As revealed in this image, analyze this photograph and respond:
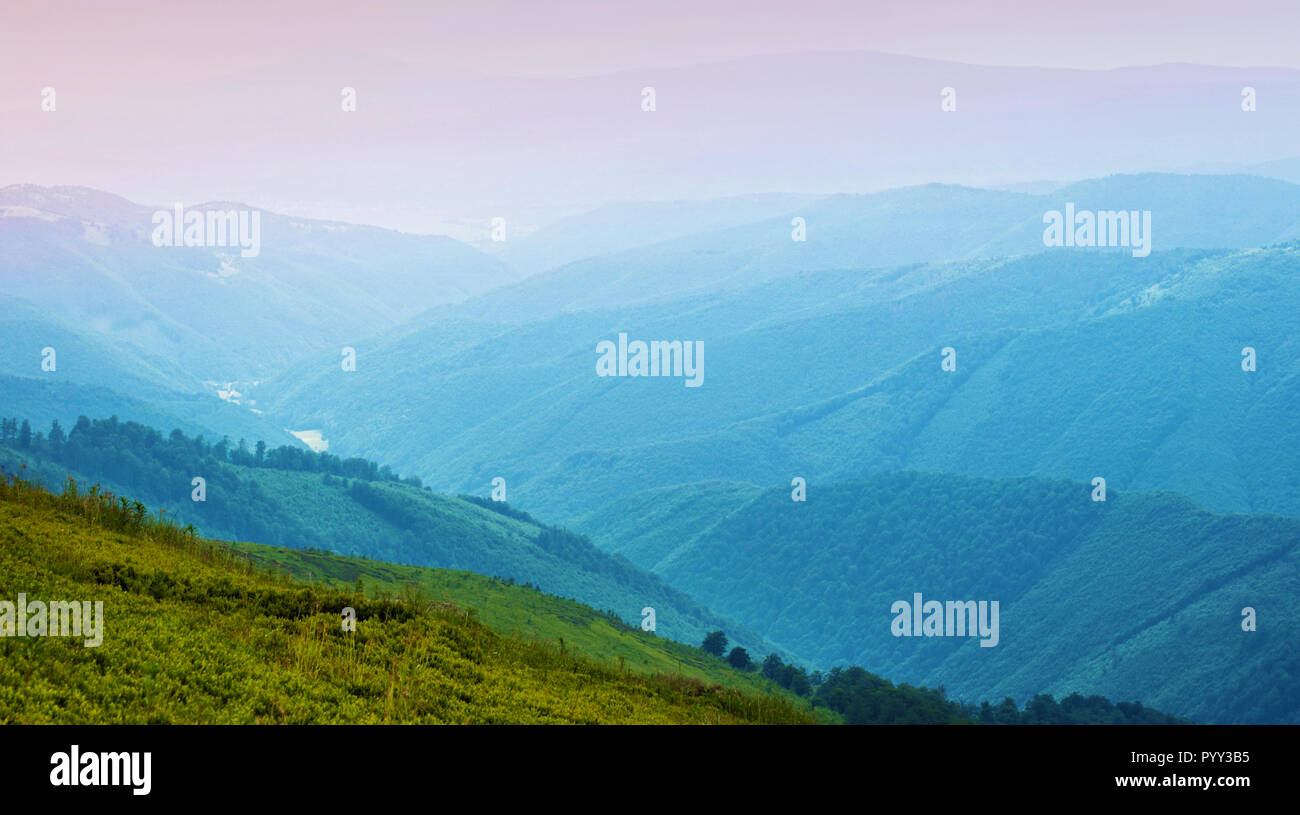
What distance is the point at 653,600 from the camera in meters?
152

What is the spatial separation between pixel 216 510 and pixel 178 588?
129 metres

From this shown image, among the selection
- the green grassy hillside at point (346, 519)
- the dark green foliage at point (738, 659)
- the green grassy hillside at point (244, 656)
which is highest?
the green grassy hillside at point (346, 519)

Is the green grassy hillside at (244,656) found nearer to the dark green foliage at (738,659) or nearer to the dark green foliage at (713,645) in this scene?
the dark green foliage at (738,659)

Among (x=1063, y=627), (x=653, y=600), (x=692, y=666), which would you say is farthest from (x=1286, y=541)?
(x=692, y=666)

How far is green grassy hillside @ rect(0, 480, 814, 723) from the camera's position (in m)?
14.9

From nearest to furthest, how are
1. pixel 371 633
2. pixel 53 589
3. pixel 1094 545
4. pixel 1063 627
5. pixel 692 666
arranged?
1. pixel 53 589
2. pixel 371 633
3. pixel 692 666
4. pixel 1063 627
5. pixel 1094 545

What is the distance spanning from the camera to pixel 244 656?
55.8 ft

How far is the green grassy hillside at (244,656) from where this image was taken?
14898 mm
